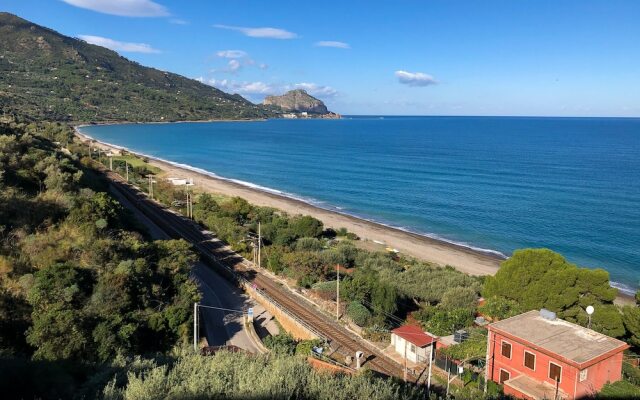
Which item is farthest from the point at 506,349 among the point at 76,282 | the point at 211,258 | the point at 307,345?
the point at 211,258

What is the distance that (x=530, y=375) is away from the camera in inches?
567

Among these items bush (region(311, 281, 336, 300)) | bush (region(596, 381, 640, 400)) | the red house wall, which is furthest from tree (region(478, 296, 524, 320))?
bush (region(311, 281, 336, 300))

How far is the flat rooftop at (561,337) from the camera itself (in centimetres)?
1369

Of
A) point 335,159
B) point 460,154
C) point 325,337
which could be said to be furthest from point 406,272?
point 460,154

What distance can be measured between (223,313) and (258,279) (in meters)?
5.00

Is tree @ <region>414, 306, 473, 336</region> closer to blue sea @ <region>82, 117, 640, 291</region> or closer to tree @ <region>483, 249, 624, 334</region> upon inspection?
tree @ <region>483, 249, 624, 334</region>

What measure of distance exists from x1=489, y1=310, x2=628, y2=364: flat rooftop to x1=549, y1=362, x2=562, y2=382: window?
0.41 meters

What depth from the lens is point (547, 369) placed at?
1388cm

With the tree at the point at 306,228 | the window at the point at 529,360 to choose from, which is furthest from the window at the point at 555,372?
the tree at the point at 306,228

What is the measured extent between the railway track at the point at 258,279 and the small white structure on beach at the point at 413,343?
2.36 ft

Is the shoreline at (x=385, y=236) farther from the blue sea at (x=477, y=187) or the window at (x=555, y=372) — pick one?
the window at (x=555, y=372)

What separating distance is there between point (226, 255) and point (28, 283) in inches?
647

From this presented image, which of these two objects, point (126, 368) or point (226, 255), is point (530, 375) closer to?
point (126, 368)

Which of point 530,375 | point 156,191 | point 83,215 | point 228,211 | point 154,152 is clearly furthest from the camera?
point 154,152
